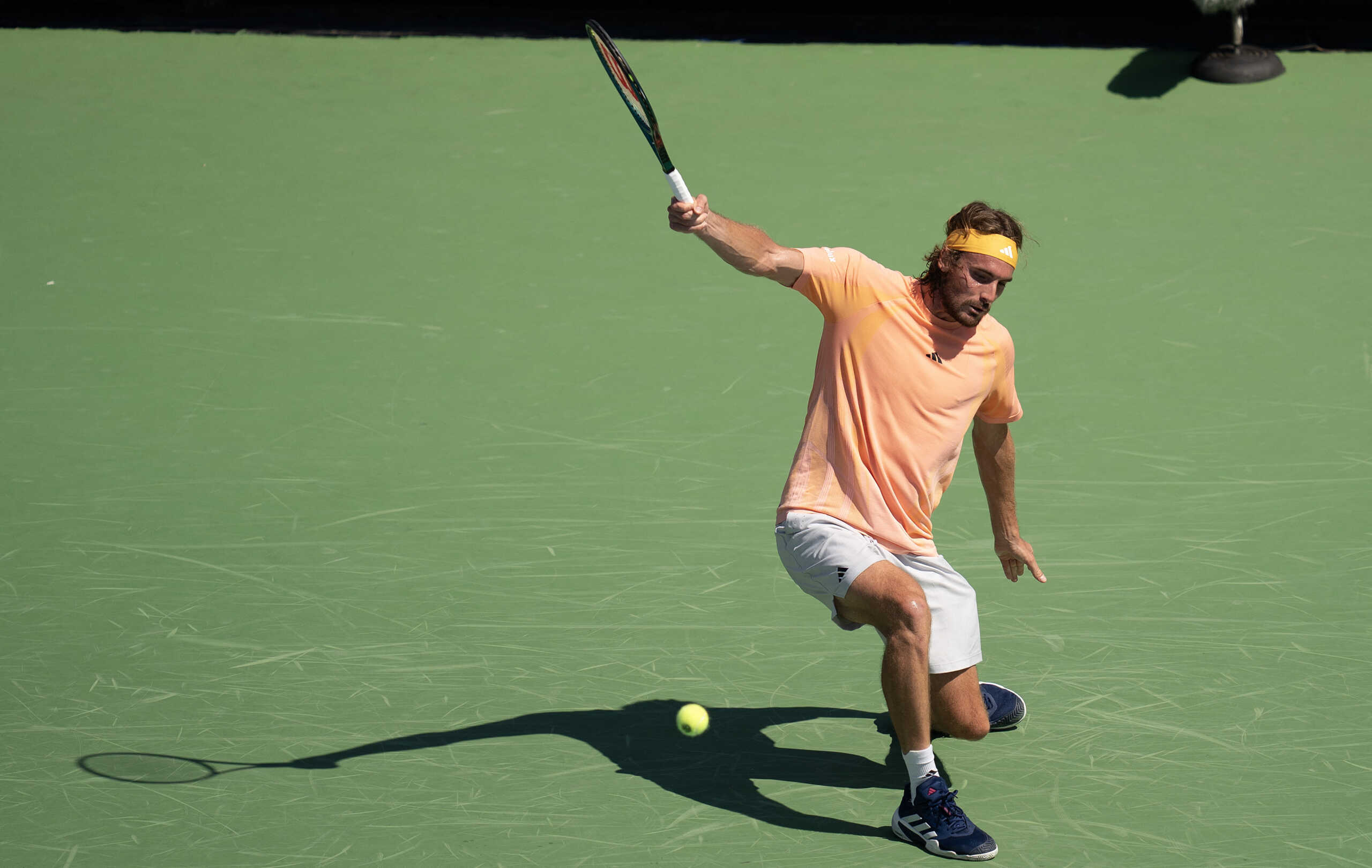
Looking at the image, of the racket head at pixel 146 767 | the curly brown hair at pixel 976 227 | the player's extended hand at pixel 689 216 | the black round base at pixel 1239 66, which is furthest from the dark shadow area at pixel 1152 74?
the racket head at pixel 146 767

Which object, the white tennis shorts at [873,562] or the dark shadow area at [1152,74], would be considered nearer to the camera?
the white tennis shorts at [873,562]

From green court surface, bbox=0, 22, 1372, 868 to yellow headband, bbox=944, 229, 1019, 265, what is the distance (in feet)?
5.31

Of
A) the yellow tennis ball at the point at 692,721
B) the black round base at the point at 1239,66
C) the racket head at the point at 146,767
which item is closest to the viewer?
the racket head at the point at 146,767

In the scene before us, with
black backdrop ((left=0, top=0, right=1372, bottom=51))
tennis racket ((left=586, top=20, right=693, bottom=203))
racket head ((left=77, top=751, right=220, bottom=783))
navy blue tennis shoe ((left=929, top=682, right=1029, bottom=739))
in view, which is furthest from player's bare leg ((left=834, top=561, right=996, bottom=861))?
black backdrop ((left=0, top=0, right=1372, bottom=51))

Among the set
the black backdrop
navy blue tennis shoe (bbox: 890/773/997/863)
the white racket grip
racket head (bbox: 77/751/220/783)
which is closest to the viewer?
the white racket grip

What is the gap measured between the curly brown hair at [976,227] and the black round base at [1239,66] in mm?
6206

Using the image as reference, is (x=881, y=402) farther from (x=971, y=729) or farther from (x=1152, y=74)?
(x=1152, y=74)

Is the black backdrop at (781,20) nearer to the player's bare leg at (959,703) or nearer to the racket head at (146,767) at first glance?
the player's bare leg at (959,703)

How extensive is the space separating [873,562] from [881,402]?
0.53 meters

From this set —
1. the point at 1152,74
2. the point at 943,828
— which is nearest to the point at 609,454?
the point at 943,828

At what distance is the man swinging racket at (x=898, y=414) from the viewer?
14.9 feet

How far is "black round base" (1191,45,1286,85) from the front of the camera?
10.1 m

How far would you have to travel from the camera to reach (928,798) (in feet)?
14.0

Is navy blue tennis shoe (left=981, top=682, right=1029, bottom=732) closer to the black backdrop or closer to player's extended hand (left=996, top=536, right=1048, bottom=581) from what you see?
player's extended hand (left=996, top=536, right=1048, bottom=581)
